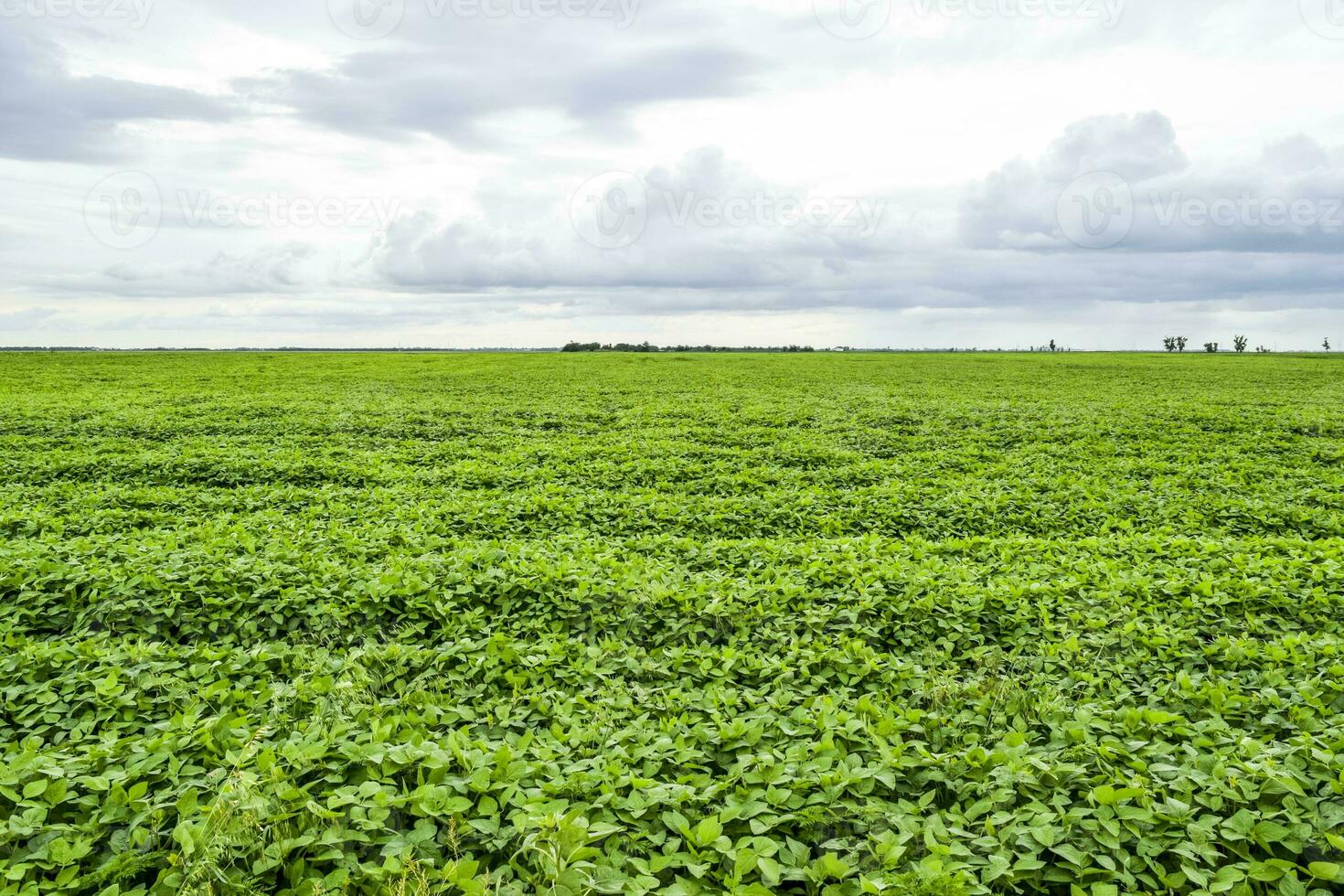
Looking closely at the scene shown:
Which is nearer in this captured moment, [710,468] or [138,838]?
[138,838]

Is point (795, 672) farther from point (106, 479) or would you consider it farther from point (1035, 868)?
point (106, 479)

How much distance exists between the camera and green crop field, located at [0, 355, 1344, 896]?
151 inches

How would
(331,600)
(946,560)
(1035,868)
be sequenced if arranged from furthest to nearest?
(946,560)
(331,600)
(1035,868)

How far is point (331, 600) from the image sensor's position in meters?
7.46

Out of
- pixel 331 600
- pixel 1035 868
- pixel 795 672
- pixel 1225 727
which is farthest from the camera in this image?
pixel 331 600

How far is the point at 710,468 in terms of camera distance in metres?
16.3

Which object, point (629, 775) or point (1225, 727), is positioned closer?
point (629, 775)

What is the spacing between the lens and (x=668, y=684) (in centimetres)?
609

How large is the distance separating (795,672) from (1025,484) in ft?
33.8

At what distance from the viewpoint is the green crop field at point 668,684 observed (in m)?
3.82

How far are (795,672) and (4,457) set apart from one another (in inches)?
795

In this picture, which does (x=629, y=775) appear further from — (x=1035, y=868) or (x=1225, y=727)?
(x=1225, y=727)

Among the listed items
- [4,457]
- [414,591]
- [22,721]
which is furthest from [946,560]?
[4,457]

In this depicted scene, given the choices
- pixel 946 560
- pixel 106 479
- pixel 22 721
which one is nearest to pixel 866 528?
pixel 946 560
